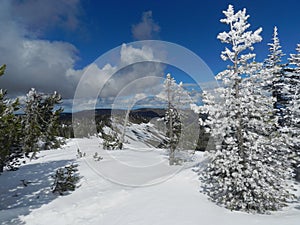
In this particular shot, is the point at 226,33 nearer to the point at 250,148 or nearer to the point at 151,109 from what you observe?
the point at 250,148

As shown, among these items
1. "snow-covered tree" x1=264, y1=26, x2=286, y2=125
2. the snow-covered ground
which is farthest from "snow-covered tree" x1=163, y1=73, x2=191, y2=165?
"snow-covered tree" x1=264, y1=26, x2=286, y2=125

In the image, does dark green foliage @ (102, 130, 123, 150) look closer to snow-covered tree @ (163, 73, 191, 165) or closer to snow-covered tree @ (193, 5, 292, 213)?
snow-covered tree @ (163, 73, 191, 165)

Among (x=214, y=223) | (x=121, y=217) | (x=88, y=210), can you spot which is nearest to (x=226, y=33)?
(x=214, y=223)

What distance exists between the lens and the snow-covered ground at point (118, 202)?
9.12m

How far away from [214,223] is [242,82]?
6193 millimetres

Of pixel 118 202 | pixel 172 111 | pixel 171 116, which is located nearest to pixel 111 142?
pixel 171 116

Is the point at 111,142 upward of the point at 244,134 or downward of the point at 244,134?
downward

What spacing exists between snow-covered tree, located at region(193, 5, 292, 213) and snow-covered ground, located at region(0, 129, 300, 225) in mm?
903

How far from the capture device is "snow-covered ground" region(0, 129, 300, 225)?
29.9ft

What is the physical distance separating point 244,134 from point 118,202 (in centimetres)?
693

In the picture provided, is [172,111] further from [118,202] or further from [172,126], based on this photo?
[118,202]

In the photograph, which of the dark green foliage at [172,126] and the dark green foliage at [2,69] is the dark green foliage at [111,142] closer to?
the dark green foliage at [172,126]

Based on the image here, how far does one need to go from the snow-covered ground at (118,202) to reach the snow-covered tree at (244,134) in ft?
2.96

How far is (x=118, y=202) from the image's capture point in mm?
11281
